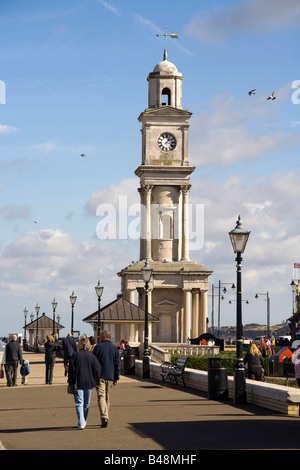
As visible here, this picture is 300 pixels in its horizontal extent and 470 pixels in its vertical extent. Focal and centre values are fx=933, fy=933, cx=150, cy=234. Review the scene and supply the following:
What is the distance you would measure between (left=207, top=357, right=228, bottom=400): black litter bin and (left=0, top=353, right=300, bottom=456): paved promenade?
350mm

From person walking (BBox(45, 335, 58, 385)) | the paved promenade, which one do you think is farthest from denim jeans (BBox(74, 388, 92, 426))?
person walking (BBox(45, 335, 58, 385))

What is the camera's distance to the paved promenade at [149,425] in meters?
16.7

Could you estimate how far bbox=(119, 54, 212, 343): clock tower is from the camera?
91.6 metres

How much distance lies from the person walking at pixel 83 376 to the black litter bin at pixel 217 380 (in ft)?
23.7

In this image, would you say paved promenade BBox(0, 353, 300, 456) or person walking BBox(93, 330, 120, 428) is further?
person walking BBox(93, 330, 120, 428)

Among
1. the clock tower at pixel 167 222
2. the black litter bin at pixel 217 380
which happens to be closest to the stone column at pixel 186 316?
the clock tower at pixel 167 222

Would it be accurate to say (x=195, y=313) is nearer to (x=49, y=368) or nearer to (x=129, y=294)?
(x=129, y=294)

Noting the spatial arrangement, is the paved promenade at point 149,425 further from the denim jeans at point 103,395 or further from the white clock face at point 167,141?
the white clock face at point 167,141

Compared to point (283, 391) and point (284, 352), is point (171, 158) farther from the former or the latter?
point (283, 391)

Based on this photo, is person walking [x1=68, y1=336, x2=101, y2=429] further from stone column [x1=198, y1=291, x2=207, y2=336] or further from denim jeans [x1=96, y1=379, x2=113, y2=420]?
stone column [x1=198, y1=291, x2=207, y2=336]

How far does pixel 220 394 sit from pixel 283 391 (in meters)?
4.41

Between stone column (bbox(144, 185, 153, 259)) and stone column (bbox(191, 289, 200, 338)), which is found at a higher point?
stone column (bbox(144, 185, 153, 259))

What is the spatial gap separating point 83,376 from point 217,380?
25.2 feet

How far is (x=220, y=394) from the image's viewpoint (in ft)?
86.3
